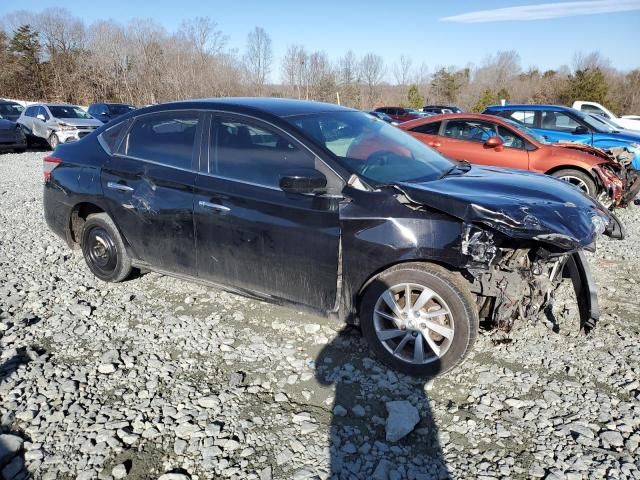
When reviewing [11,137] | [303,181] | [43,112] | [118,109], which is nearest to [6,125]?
[11,137]

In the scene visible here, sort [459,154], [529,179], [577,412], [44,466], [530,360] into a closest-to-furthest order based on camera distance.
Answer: [44,466] < [577,412] < [530,360] < [529,179] < [459,154]

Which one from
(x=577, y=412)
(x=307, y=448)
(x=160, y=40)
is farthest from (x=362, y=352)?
(x=160, y=40)

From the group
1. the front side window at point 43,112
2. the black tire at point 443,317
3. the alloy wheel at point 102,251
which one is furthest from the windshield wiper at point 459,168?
the front side window at point 43,112

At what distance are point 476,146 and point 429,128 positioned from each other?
1.05m

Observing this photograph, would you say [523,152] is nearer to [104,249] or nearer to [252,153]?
[252,153]

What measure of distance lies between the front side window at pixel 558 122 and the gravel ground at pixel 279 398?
668cm

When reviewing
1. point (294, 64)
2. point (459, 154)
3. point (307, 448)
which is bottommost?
point (307, 448)

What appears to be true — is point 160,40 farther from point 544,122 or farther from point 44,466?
→ point 44,466

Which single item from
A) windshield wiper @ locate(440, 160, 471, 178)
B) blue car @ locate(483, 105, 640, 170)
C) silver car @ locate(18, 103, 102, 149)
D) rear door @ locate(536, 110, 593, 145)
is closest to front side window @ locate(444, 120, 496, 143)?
blue car @ locate(483, 105, 640, 170)

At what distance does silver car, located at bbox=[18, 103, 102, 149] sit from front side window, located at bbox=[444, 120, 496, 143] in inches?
492

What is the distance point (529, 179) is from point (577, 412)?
1712 mm

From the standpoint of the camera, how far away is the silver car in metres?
15.8

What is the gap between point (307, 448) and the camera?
2.54m

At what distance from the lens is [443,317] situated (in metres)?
3.10
